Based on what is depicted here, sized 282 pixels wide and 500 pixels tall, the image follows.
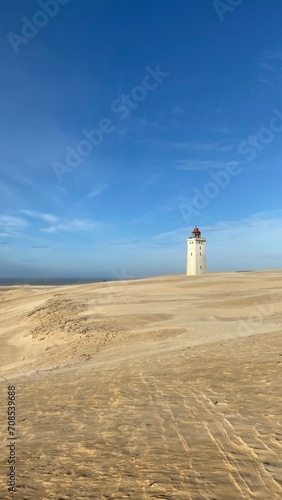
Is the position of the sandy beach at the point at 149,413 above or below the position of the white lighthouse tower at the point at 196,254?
below

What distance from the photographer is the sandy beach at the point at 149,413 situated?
4594mm

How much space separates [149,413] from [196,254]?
2101 inches

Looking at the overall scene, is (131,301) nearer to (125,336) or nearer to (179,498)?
(125,336)

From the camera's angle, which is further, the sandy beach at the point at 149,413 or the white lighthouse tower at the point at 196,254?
the white lighthouse tower at the point at 196,254

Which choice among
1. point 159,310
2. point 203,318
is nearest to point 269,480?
point 203,318

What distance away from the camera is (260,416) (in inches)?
256

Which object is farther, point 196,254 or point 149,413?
point 196,254

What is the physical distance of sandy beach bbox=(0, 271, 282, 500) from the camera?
459 centimetres

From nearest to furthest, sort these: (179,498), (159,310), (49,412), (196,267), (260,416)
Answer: (179,498) < (260,416) < (49,412) < (159,310) < (196,267)

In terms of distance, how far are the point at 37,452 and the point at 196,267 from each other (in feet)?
180

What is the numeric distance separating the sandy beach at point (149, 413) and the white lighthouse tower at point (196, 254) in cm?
4192

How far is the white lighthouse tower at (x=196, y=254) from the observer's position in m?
59.6

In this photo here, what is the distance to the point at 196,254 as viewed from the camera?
59.6m

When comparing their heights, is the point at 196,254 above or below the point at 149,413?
above
